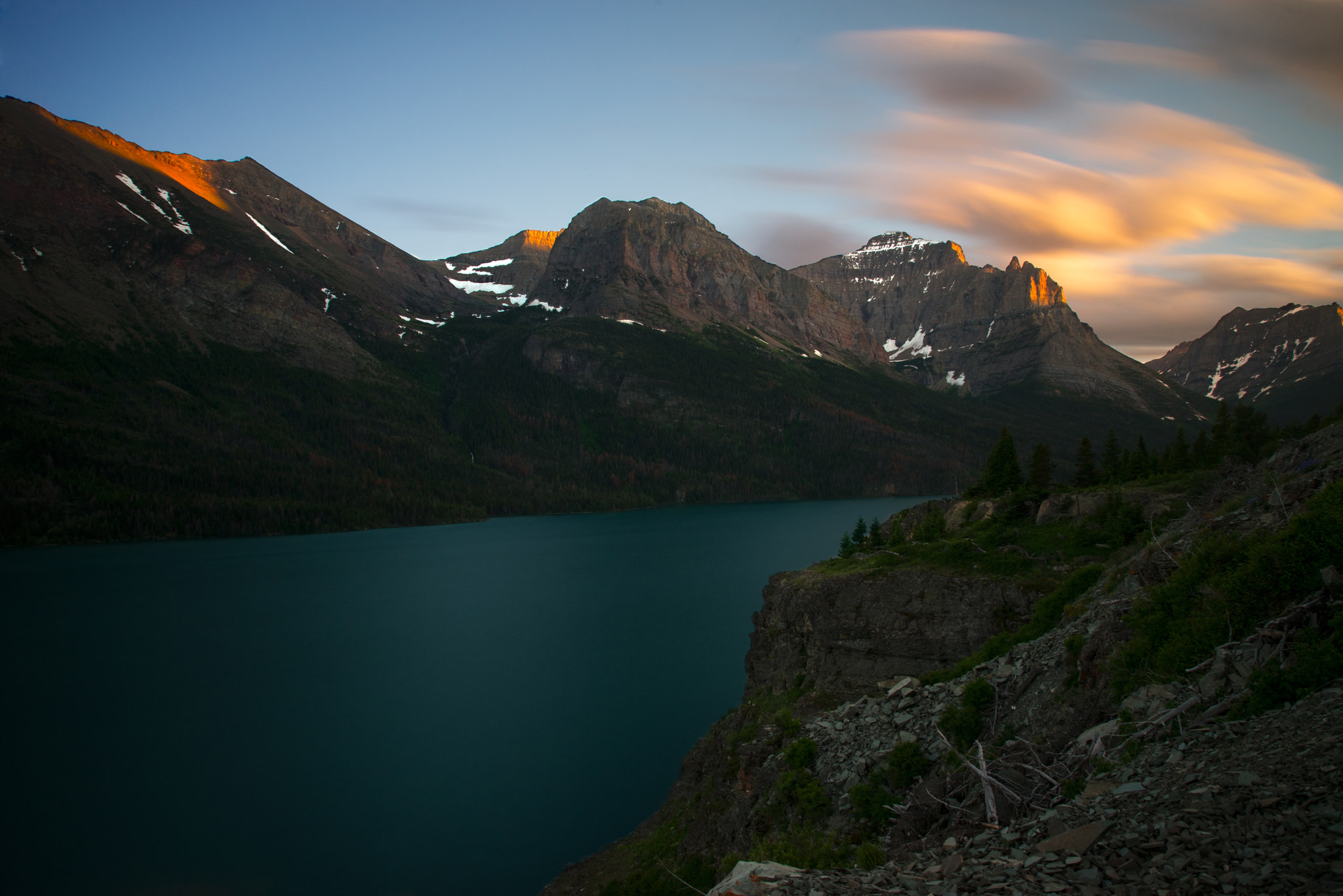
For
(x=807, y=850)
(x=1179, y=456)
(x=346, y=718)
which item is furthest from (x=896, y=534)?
(x=346, y=718)

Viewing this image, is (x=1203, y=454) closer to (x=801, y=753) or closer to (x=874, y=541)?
(x=874, y=541)

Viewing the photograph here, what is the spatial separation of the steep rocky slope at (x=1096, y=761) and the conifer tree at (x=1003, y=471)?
43.6 feet

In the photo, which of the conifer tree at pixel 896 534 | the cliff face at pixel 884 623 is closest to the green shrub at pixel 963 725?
the cliff face at pixel 884 623

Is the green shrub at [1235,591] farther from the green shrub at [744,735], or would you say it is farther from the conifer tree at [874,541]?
the conifer tree at [874,541]

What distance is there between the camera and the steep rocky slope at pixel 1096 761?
598 cm

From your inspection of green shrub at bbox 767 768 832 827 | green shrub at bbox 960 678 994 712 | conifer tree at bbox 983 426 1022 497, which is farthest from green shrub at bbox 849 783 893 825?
conifer tree at bbox 983 426 1022 497

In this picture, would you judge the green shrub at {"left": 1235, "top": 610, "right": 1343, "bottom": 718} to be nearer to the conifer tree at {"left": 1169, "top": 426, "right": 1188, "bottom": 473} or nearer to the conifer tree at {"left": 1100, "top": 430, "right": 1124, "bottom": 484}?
the conifer tree at {"left": 1169, "top": 426, "right": 1188, "bottom": 473}

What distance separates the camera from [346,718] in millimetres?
43062

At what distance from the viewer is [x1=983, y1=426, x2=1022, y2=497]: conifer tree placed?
35281mm

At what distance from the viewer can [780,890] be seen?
7539mm

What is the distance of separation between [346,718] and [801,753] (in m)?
37.1

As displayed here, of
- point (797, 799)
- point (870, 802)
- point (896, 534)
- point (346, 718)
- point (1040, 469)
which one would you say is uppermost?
point (1040, 469)

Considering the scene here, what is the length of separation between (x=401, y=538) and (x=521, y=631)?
78213mm

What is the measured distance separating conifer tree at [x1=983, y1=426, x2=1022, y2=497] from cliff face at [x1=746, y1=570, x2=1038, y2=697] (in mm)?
11710
